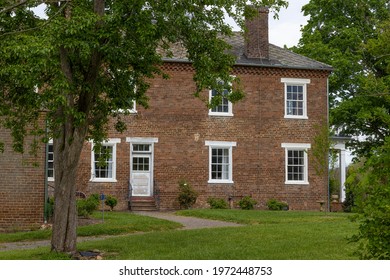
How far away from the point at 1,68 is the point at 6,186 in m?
8.08

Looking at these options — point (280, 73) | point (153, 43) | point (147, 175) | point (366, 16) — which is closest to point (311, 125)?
point (280, 73)

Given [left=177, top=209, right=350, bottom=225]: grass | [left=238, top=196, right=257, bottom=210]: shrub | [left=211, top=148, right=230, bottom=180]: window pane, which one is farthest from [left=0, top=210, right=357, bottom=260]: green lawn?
[left=211, top=148, right=230, bottom=180]: window pane

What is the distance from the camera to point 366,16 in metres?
41.9

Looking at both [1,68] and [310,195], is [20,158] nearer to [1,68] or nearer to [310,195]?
[1,68]

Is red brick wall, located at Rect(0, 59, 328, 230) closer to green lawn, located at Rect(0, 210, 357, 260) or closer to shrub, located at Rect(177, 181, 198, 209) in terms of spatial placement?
shrub, located at Rect(177, 181, 198, 209)

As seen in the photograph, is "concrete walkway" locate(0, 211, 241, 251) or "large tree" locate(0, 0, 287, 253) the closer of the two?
"large tree" locate(0, 0, 287, 253)

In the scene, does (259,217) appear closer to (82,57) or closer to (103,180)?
(103,180)

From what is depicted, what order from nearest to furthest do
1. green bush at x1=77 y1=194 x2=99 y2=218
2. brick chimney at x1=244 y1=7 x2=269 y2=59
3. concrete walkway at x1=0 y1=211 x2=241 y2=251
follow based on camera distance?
concrete walkway at x1=0 y1=211 x2=241 y2=251 < green bush at x1=77 y1=194 x2=99 y2=218 < brick chimney at x1=244 y1=7 x2=269 y2=59

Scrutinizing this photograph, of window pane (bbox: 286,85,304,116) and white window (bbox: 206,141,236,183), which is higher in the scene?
window pane (bbox: 286,85,304,116)

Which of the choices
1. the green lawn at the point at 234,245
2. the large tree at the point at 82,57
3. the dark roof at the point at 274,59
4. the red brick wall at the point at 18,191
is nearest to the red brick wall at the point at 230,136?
the dark roof at the point at 274,59

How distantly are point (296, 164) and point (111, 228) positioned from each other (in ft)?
46.7

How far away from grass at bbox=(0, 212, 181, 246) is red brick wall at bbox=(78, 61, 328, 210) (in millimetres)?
7467

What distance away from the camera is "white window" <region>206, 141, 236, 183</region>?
32812 mm

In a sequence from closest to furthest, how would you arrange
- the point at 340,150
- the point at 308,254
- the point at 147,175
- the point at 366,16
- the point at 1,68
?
the point at 308,254
the point at 1,68
the point at 147,175
the point at 340,150
the point at 366,16
